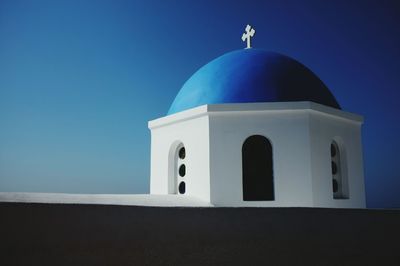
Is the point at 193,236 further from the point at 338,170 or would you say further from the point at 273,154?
the point at 338,170

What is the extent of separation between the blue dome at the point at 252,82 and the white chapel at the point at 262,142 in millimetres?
30

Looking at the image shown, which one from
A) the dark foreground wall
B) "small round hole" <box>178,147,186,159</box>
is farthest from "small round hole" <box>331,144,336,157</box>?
the dark foreground wall

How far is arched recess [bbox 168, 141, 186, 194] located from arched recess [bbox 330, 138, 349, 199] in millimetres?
4310

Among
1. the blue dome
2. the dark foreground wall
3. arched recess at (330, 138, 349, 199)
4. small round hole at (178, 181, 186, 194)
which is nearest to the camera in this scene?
the dark foreground wall

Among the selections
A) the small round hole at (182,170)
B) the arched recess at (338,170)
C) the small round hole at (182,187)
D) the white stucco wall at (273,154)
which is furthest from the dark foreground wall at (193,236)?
the small round hole at (182,170)

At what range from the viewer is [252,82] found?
978cm

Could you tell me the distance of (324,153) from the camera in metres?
9.26

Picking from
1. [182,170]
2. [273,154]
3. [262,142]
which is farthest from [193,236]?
[182,170]

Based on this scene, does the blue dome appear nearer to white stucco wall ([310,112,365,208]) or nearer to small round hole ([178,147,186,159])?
white stucco wall ([310,112,365,208])

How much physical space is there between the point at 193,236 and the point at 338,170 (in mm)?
7687

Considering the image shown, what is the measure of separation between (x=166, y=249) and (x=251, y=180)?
6.22 meters

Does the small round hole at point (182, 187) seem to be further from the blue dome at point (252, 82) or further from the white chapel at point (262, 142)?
the blue dome at point (252, 82)

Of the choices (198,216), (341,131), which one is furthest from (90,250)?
(341,131)

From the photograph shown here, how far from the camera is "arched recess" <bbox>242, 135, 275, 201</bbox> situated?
360 inches
